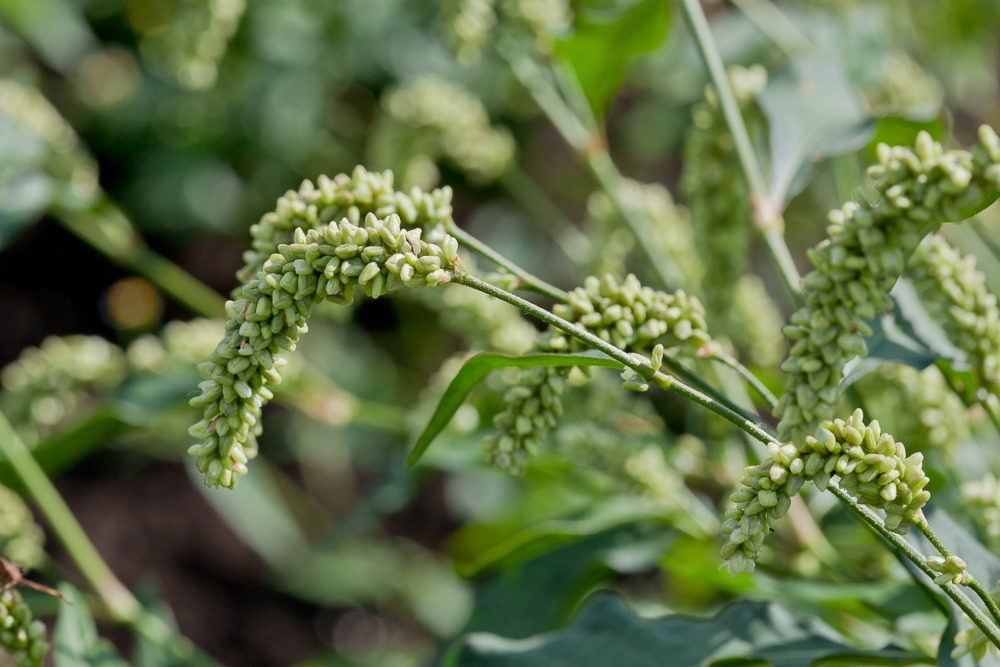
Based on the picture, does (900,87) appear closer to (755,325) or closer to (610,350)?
(755,325)

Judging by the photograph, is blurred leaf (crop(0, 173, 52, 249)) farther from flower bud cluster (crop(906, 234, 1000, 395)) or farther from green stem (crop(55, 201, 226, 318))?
flower bud cluster (crop(906, 234, 1000, 395))

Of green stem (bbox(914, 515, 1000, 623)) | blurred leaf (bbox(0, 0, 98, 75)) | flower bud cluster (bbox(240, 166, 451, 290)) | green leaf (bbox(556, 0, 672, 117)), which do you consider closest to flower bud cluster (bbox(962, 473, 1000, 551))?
green stem (bbox(914, 515, 1000, 623))

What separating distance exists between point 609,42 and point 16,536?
1.10 meters

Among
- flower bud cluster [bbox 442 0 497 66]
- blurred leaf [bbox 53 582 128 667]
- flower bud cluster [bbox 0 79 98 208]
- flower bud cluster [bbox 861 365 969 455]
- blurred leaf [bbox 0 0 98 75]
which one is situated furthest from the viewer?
blurred leaf [bbox 0 0 98 75]

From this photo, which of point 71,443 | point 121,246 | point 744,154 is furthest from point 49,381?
point 744,154

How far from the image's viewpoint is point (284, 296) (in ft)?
2.04

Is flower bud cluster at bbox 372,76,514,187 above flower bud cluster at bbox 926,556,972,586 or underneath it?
above

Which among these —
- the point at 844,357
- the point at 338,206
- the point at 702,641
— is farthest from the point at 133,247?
the point at 844,357

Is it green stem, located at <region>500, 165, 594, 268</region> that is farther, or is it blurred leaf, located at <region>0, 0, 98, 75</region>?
blurred leaf, located at <region>0, 0, 98, 75</region>

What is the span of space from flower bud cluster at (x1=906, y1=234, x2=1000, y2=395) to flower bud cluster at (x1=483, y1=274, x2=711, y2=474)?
260mm

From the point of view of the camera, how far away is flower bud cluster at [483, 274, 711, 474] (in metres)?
0.74

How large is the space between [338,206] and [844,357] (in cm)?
44

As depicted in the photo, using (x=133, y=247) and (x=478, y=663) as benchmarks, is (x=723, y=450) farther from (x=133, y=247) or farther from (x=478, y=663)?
(x=133, y=247)

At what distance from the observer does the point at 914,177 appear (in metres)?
0.59
